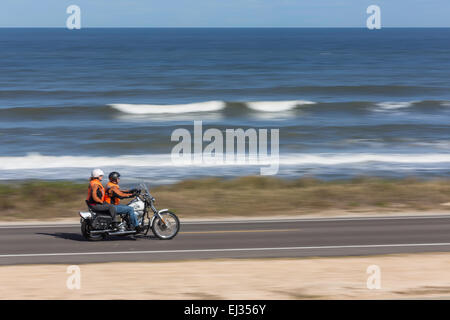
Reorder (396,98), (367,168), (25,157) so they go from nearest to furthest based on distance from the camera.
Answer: (367,168), (25,157), (396,98)

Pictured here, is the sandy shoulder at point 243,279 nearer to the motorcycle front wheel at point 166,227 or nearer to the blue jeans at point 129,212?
the blue jeans at point 129,212

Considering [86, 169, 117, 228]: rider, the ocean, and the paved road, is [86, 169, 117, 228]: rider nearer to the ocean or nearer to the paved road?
the paved road

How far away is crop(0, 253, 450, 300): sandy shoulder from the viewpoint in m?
10.5

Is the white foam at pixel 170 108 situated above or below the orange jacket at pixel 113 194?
above

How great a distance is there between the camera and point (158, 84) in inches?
2717

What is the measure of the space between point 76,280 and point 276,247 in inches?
214

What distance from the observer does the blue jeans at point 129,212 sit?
15.6 metres

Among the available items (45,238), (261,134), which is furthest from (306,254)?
(261,134)

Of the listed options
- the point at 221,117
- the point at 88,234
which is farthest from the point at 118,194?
the point at 221,117

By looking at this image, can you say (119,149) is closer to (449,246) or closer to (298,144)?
(298,144)

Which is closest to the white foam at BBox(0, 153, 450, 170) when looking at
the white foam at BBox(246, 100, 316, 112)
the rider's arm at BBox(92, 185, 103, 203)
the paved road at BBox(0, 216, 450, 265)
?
the paved road at BBox(0, 216, 450, 265)

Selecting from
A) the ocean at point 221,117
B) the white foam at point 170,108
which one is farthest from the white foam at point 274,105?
the white foam at point 170,108

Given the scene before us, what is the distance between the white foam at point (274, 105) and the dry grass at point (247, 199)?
28.7 metres

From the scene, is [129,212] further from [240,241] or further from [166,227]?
[240,241]
